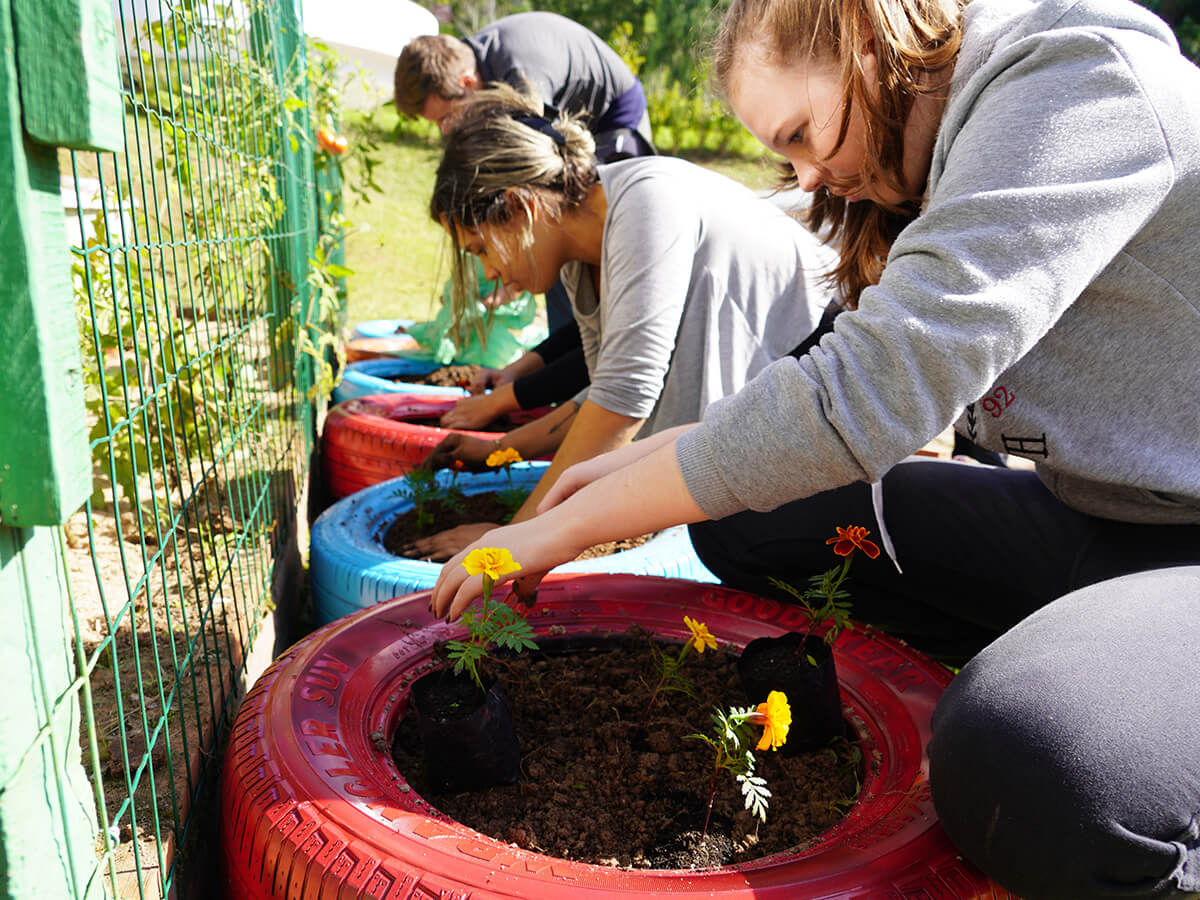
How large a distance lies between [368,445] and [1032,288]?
7.50 feet

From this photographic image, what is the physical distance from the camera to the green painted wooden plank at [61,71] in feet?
2.28

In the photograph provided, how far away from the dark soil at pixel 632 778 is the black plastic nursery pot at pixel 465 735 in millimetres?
33

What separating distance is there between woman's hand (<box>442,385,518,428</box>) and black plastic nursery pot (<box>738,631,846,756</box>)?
6.01 feet

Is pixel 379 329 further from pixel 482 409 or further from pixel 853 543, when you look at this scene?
pixel 853 543

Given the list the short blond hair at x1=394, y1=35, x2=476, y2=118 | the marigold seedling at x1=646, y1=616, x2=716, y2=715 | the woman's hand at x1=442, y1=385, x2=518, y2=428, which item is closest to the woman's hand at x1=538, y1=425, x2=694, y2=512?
the marigold seedling at x1=646, y1=616, x2=716, y2=715

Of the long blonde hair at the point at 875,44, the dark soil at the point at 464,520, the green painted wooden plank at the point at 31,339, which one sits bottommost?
the dark soil at the point at 464,520

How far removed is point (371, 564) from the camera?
215 centimetres

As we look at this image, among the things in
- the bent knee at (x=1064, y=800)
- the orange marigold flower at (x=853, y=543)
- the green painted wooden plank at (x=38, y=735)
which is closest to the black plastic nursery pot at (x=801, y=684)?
the orange marigold flower at (x=853, y=543)

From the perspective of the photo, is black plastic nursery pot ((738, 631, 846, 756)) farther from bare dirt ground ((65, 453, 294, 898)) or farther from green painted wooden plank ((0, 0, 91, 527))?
green painted wooden plank ((0, 0, 91, 527))

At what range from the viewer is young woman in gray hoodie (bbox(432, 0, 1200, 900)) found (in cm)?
108

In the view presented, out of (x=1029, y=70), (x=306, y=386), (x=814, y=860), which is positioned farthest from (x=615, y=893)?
(x=306, y=386)

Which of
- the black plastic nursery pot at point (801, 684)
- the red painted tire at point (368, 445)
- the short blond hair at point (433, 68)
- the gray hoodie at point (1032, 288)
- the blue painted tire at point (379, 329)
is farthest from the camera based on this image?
the blue painted tire at point (379, 329)

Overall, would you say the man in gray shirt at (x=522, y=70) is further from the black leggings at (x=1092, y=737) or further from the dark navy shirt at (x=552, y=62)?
the black leggings at (x=1092, y=737)

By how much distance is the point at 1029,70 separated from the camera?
1.21 metres
